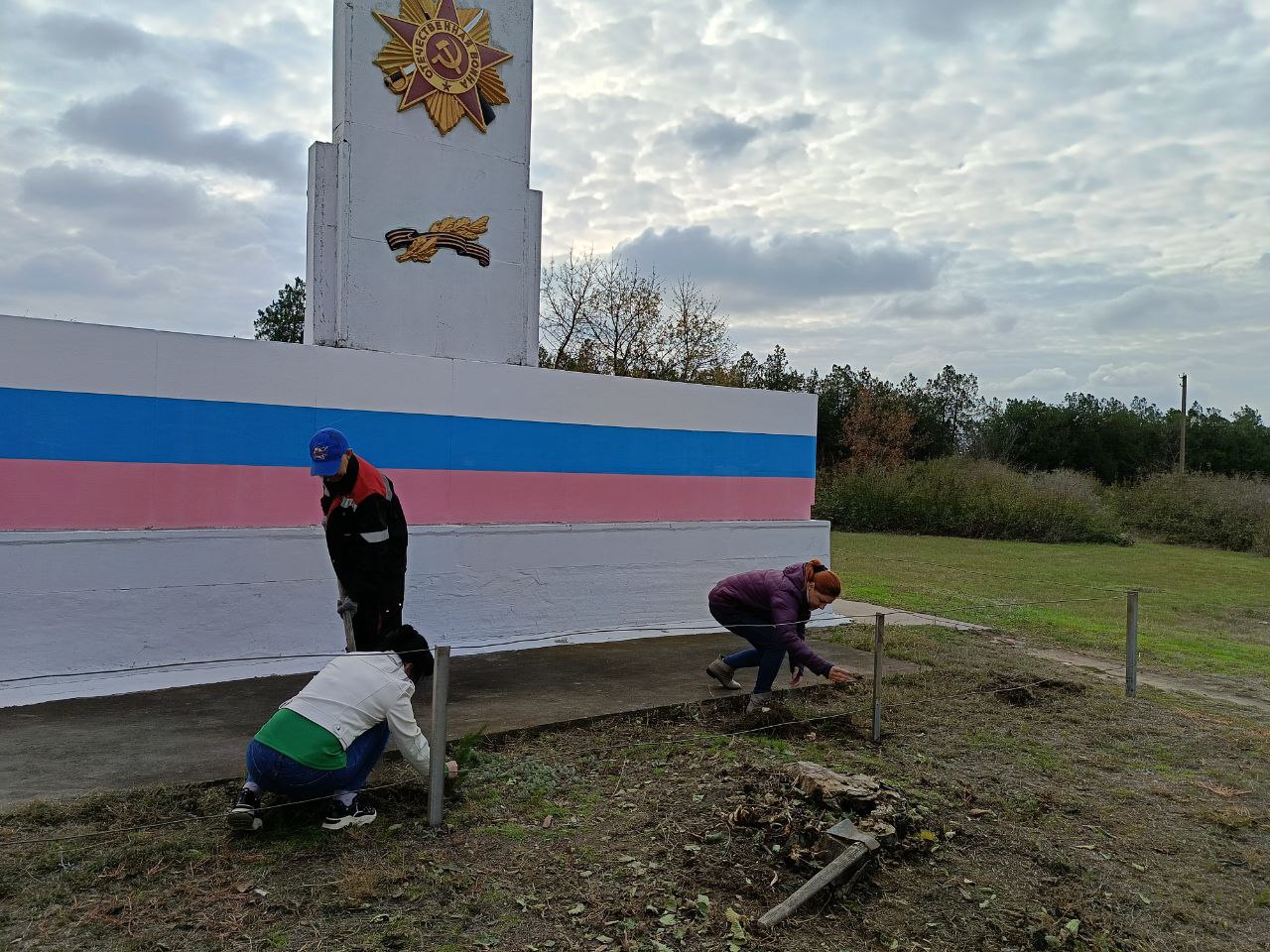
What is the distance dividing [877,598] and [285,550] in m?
8.74

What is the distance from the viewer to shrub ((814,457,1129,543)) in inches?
1042

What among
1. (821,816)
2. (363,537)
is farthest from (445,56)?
(821,816)

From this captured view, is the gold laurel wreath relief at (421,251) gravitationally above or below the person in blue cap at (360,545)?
above

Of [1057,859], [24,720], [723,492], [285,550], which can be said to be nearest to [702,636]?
[723,492]

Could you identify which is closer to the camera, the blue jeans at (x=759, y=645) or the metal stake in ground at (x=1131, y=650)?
the blue jeans at (x=759, y=645)

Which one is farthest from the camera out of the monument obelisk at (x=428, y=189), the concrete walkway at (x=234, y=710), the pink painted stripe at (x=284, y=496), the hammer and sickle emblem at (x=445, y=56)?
the hammer and sickle emblem at (x=445, y=56)

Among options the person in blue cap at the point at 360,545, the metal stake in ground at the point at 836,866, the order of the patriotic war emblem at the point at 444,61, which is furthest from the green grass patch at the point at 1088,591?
the order of the patriotic war emblem at the point at 444,61

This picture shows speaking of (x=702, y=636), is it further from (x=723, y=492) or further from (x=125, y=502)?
(x=125, y=502)

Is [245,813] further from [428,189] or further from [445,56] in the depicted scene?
[445,56]

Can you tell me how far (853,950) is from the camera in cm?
329

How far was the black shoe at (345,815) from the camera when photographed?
3.92 m

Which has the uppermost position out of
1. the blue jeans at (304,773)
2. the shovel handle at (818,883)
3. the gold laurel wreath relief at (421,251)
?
the gold laurel wreath relief at (421,251)

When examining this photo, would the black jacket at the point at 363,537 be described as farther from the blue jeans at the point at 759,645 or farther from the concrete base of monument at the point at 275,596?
the blue jeans at the point at 759,645

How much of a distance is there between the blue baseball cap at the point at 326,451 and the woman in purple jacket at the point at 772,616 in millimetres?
2873
